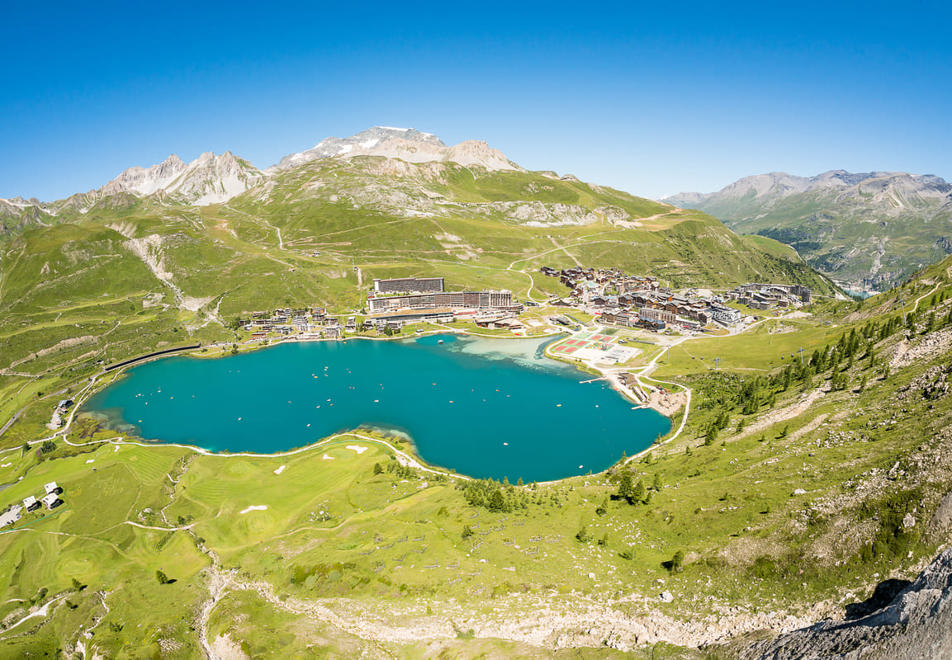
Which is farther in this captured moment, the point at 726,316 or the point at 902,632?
the point at 726,316

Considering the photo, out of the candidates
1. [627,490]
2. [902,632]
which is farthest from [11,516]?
[902,632]

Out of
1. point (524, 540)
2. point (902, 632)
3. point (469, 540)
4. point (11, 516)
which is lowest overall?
point (11, 516)

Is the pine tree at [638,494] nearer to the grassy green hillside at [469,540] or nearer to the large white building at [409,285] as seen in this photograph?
the grassy green hillside at [469,540]

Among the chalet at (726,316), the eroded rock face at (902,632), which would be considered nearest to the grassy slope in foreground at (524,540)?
the eroded rock face at (902,632)

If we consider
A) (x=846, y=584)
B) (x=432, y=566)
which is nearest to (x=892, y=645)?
(x=846, y=584)

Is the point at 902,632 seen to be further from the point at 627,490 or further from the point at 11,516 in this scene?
the point at 11,516

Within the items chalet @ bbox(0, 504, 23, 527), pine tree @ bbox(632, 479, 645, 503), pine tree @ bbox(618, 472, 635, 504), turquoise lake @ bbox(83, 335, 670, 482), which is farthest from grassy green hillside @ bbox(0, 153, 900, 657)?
turquoise lake @ bbox(83, 335, 670, 482)

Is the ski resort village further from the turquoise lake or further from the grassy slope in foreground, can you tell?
the grassy slope in foreground
